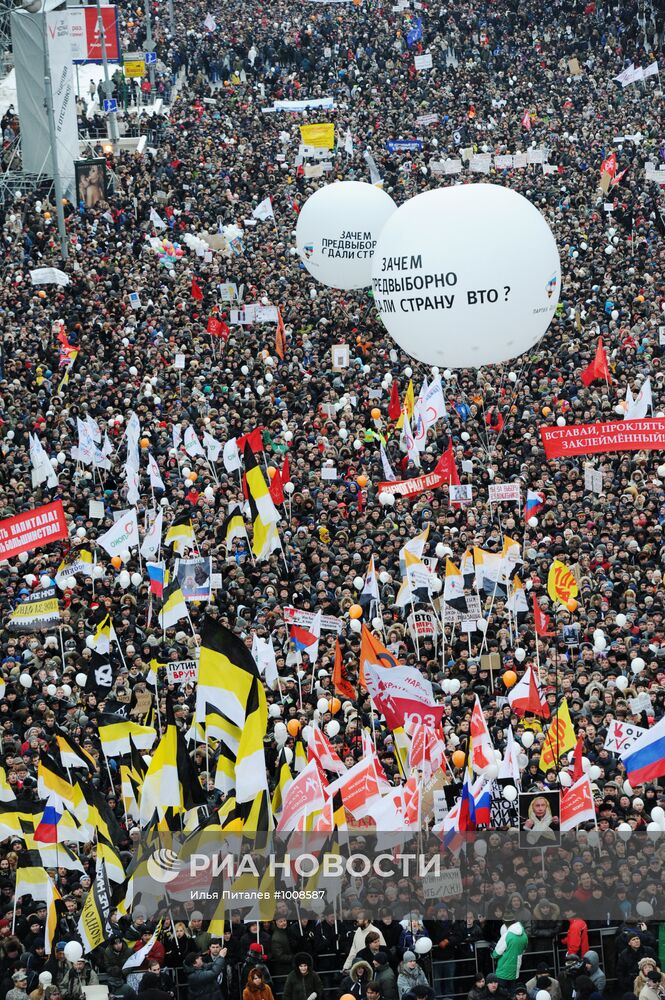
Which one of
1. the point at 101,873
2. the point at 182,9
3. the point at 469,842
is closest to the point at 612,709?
the point at 469,842

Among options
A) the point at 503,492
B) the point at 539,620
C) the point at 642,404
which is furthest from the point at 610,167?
the point at 539,620

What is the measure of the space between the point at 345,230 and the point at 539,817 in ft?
52.4

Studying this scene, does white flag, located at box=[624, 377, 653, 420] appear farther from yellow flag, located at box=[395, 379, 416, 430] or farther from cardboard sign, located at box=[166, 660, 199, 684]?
cardboard sign, located at box=[166, 660, 199, 684]

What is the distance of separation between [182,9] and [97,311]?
25.6m

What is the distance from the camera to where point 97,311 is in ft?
94.2

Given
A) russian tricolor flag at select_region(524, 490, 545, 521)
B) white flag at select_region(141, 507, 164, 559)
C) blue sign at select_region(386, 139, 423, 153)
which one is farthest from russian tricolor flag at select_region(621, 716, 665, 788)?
blue sign at select_region(386, 139, 423, 153)

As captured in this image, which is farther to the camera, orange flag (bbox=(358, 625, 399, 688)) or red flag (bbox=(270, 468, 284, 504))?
red flag (bbox=(270, 468, 284, 504))

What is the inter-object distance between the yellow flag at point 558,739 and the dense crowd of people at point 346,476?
142 millimetres

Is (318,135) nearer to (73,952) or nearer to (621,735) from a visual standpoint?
(621,735)

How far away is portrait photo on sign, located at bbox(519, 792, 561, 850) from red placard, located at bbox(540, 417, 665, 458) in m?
7.01

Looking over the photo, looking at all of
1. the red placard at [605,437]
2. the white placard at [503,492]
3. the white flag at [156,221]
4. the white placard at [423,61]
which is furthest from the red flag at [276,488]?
the white placard at [423,61]

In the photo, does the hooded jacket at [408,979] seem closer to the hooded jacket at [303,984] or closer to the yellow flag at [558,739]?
the hooded jacket at [303,984]

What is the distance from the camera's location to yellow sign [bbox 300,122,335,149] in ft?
120

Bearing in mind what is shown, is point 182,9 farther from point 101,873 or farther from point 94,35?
point 101,873
